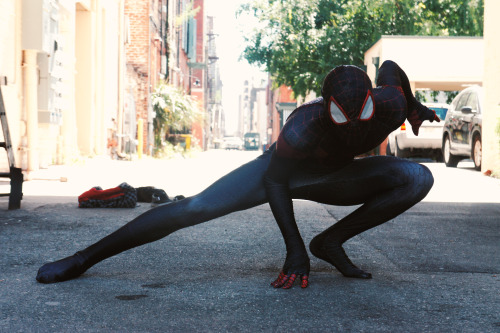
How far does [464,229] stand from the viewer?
6.04 metres

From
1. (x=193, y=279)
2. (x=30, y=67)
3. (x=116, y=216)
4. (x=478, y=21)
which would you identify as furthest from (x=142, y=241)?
(x=478, y=21)

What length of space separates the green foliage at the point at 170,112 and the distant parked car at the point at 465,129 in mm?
9964

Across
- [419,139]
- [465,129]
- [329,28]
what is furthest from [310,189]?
[329,28]

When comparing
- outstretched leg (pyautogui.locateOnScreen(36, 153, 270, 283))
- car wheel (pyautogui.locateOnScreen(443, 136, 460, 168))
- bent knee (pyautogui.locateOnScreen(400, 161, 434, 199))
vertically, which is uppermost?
bent knee (pyautogui.locateOnScreen(400, 161, 434, 199))

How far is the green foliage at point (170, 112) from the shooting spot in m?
23.9

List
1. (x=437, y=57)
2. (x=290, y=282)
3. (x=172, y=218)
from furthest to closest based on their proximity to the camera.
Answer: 1. (x=437, y=57)
2. (x=172, y=218)
3. (x=290, y=282)

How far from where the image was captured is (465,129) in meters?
14.7

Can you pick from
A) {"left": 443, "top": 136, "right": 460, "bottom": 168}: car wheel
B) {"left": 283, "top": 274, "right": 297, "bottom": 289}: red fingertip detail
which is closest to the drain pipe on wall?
{"left": 283, "top": 274, "right": 297, "bottom": 289}: red fingertip detail

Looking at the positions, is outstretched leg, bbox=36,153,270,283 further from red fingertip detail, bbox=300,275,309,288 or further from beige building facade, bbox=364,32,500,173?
beige building facade, bbox=364,32,500,173

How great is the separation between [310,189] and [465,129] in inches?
464

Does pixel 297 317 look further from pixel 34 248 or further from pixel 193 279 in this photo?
pixel 34 248

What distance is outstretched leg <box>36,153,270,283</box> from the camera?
363 cm

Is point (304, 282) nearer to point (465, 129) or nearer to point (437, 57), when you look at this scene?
point (465, 129)

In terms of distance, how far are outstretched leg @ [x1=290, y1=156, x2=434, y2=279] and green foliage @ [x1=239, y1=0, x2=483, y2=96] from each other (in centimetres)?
2659
